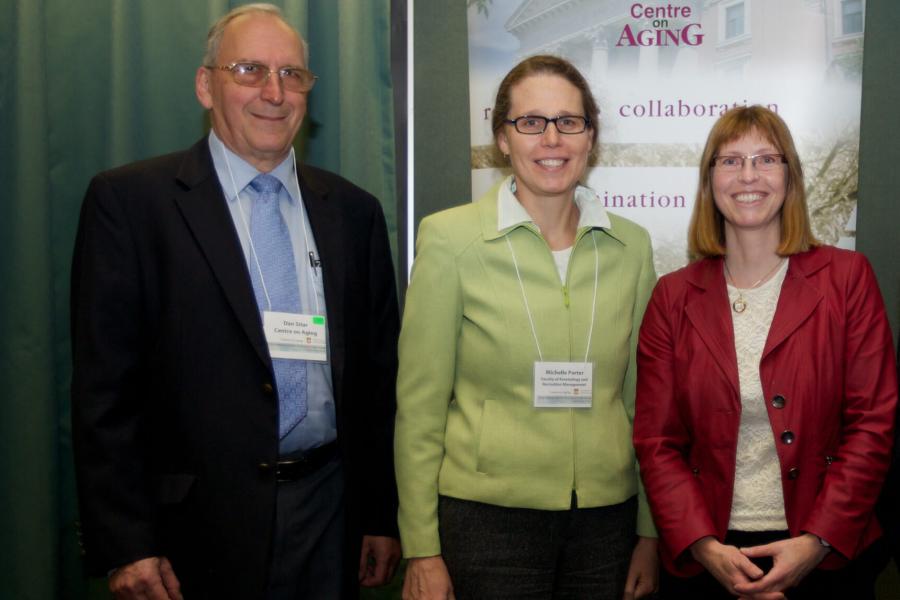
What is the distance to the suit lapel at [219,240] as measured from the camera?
184 cm

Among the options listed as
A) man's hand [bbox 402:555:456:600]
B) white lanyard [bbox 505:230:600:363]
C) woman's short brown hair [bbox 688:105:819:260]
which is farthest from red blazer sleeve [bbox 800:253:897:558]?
man's hand [bbox 402:555:456:600]

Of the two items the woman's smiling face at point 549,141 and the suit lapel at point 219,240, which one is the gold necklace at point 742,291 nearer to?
the woman's smiling face at point 549,141

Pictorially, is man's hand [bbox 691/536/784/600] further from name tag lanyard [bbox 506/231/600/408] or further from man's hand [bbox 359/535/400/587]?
man's hand [bbox 359/535/400/587]

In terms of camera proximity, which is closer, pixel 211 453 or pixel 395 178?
pixel 211 453

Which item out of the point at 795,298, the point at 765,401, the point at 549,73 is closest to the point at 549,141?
the point at 549,73

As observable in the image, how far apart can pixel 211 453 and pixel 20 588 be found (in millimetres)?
1437

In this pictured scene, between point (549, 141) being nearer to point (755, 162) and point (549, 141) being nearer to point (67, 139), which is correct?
point (755, 162)

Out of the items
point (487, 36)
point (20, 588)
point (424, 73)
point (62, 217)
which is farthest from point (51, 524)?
point (487, 36)

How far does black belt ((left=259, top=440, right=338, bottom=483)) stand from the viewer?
6.20 feet

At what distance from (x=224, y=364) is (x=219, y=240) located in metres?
0.28

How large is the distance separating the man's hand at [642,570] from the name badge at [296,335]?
933mm

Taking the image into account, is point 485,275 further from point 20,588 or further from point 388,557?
point 20,588

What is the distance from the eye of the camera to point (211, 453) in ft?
6.03

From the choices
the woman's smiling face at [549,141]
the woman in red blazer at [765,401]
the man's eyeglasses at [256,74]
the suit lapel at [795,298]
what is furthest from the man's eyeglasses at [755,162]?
the man's eyeglasses at [256,74]
